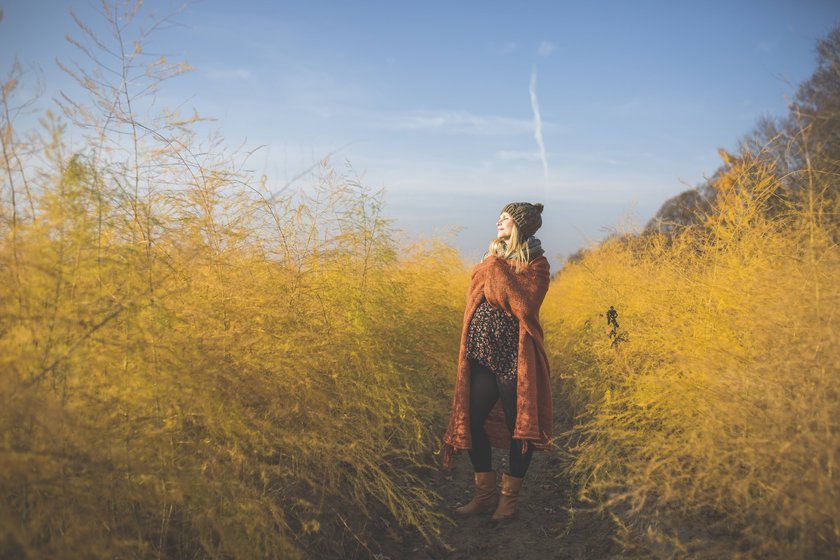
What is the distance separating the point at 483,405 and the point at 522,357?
40 centimetres

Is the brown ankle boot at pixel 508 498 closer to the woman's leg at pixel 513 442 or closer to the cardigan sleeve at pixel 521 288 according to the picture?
the woman's leg at pixel 513 442

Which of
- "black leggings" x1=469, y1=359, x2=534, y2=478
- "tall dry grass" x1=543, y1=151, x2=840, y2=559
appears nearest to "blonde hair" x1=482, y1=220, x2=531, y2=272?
"black leggings" x1=469, y1=359, x2=534, y2=478

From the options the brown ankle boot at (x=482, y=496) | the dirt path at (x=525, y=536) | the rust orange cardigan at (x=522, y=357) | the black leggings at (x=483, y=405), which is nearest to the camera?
the dirt path at (x=525, y=536)

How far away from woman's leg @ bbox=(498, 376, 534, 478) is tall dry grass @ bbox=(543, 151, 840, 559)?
40 centimetres

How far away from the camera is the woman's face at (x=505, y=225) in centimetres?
325

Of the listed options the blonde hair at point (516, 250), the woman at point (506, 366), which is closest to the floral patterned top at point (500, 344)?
the woman at point (506, 366)

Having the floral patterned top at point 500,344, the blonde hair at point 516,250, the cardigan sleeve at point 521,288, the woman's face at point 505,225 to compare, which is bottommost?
the floral patterned top at point 500,344

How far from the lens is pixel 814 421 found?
74.8 inches

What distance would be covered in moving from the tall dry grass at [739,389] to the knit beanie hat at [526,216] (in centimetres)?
106

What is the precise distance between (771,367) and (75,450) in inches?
101

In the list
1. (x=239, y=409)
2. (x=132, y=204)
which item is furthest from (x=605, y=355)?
(x=132, y=204)

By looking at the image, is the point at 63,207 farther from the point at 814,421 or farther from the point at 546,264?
the point at 814,421

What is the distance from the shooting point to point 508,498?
125 inches

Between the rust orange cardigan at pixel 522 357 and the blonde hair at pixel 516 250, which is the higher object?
the blonde hair at pixel 516 250
